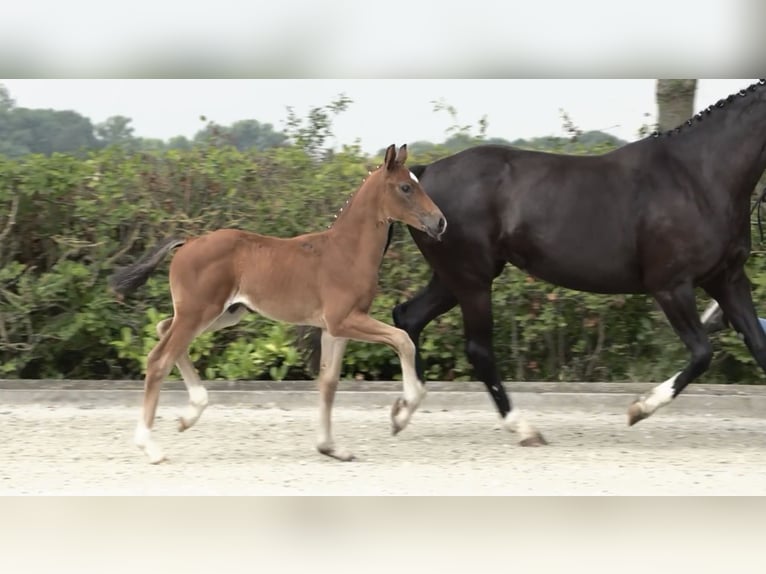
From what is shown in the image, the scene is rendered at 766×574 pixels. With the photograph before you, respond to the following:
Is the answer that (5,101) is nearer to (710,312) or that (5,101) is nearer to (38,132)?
(38,132)

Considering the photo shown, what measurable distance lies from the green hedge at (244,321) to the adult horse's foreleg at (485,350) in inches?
55.1

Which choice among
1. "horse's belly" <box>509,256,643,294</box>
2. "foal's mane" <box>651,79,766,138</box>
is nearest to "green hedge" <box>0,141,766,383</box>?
"horse's belly" <box>509,256,643,294</box>

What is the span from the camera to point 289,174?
9.05 meters

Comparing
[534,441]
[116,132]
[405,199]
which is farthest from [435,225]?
[116,132]

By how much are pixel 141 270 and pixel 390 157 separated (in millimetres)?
1492

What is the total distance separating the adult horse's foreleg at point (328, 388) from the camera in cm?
647

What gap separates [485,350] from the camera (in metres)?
7.07

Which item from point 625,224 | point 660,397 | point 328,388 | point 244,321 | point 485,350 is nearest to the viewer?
point 328,388

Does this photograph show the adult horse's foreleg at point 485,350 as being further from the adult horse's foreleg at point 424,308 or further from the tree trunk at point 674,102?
the tree trunk at point 674,102

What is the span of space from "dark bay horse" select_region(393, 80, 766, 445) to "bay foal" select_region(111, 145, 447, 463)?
73 centimetres

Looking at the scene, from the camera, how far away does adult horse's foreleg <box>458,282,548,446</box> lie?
6.99m

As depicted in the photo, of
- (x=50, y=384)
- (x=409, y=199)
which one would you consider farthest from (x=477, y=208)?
(x=50, y=384)

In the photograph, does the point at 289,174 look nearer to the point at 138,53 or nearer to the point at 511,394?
the point at 511,394

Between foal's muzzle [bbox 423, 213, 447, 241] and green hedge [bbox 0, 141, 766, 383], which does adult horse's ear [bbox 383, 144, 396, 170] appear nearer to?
foal's muzzle [bbox 423, 213, 447, 241]
